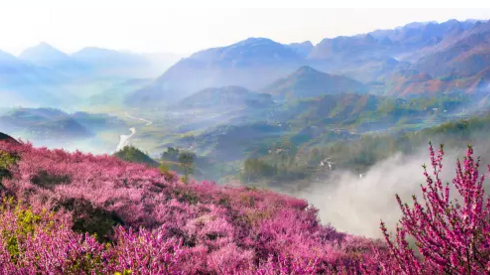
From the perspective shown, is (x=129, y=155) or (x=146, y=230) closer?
(x=146, y=230)

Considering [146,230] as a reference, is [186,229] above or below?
below

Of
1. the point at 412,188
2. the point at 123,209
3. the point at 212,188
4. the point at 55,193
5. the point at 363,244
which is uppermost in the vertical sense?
the point at 55,193

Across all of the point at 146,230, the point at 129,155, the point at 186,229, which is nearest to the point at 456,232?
the point at 146,230

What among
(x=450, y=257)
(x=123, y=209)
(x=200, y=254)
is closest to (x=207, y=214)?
(x=123, y=209)

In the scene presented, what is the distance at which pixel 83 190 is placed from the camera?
30.7ft

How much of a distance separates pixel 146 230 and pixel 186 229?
1768 mm

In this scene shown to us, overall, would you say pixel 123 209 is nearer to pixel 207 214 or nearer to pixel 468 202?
pixel 207 214

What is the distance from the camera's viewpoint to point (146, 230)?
22.8 feet

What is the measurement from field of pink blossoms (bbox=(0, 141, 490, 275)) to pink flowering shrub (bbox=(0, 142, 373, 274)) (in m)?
0.03

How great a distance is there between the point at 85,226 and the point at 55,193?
1.81 m

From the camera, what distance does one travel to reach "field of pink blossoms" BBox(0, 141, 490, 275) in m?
→ 3.70

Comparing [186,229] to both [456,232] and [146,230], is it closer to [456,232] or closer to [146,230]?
[146,230]

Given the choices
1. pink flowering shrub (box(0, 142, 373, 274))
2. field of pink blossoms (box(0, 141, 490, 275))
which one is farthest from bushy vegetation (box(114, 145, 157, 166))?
pink flowering shrub (box(0, 142, 373, 274))

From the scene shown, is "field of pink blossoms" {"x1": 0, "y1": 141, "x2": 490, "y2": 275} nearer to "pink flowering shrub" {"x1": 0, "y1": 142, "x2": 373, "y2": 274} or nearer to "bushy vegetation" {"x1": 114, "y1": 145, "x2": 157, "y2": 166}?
"pink flowering shrub" {"x1": 0, "y1": 142, "x2": 373, "y2": 274}
